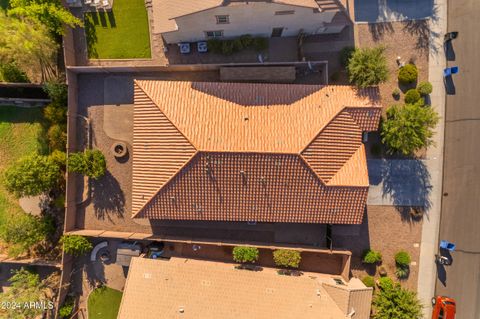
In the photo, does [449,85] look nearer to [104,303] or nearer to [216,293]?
[216,293]

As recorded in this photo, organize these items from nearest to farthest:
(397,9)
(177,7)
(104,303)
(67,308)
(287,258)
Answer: (177,7), (287,258), (397,9), (67,308), (104,303)

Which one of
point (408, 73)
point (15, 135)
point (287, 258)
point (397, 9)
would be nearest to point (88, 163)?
point (15, 135)

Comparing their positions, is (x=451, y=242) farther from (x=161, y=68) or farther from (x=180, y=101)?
(x=161, y=68)

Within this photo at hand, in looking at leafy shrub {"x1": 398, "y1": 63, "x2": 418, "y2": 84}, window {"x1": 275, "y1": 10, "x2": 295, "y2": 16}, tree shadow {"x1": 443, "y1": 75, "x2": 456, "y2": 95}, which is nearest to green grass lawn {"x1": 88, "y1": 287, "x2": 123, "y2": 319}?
window {"x1": 275, "y1": 10, "x2": 295, "y2": 16}

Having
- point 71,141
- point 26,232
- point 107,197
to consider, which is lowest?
point 26,232

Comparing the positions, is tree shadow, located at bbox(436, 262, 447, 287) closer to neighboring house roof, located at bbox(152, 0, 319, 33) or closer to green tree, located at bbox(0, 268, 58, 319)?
neighboring house roof, located at bbox(152, 0, 319, 33)

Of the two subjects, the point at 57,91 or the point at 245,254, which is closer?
the point at 245,254

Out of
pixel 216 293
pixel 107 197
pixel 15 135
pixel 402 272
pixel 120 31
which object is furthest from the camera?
pixel 15 135

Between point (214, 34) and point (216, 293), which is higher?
point (214, 34)
